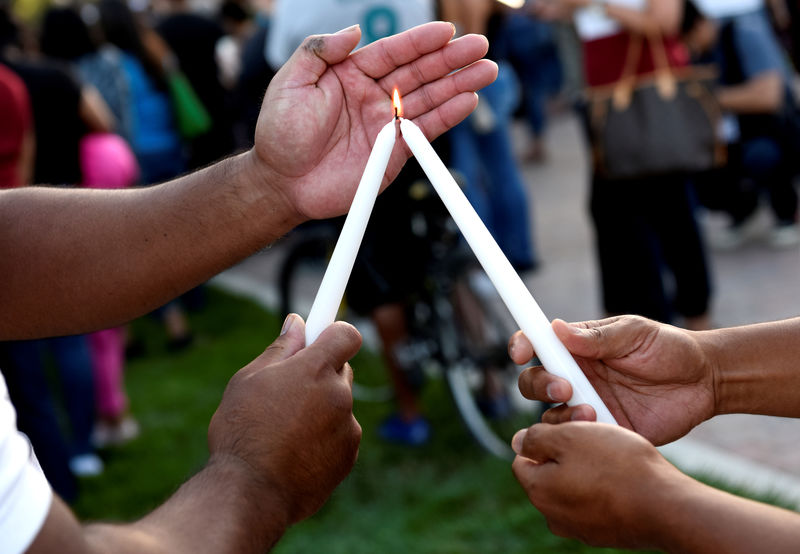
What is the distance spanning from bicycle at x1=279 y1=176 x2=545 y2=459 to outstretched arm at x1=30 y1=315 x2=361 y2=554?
2591 millimetres

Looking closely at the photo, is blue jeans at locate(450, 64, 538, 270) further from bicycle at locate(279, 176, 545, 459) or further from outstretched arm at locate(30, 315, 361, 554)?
outstretched arm at locate(30, 315, 361, 554)

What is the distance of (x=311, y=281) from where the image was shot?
5398mm

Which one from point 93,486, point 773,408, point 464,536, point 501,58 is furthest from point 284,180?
point 501,58

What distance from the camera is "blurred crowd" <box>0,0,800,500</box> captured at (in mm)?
4035

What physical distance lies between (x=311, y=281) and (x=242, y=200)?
11.4ft

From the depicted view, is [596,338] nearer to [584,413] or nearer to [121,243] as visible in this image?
[584,413]

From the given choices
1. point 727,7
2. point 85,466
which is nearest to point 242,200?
point 85,466

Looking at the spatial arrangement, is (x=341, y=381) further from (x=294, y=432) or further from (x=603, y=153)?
(x=603, y=153)

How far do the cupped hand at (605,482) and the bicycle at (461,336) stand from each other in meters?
2.59

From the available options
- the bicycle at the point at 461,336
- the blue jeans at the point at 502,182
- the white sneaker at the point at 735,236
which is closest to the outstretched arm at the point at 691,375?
the bicycle at the point at 461,336

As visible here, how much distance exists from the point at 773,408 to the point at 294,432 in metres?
0.94

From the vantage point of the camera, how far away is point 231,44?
26.7 feet

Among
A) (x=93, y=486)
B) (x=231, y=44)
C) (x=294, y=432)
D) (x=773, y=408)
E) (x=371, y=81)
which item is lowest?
(x=93, y=486)

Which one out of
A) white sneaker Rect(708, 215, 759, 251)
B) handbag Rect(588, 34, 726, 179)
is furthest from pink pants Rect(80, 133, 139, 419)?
white sneaker Rect(708, 215, 759, 251)
